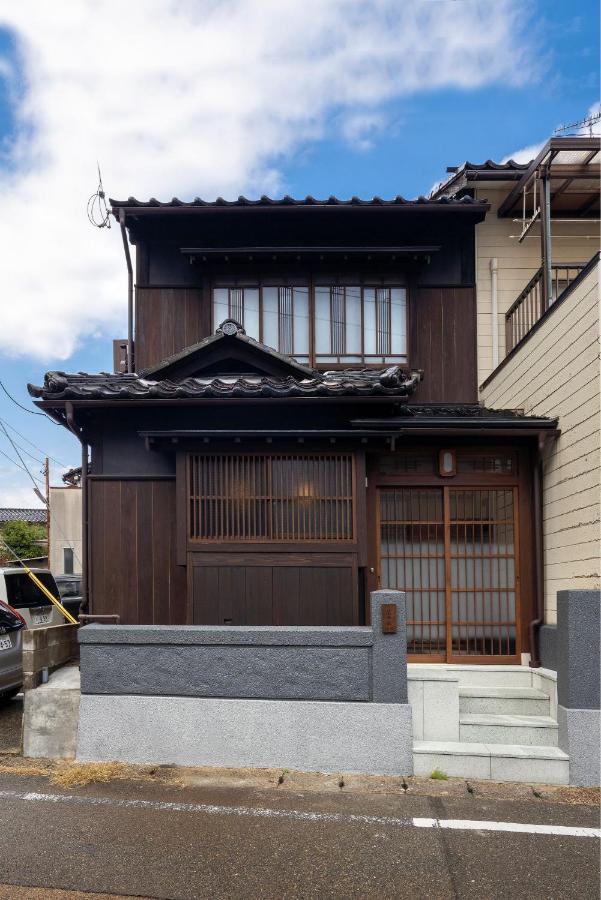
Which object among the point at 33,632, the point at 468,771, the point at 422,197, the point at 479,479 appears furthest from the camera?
the point at 422,197

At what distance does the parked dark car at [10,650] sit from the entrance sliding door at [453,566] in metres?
4.68

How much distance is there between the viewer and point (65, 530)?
24500 millimetres

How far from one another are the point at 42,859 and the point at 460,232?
9.91 m

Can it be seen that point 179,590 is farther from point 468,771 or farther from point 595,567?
point 595,567

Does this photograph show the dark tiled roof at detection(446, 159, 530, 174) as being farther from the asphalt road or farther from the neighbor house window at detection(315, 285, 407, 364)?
the asphalt road

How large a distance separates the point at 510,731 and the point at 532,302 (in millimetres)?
6023

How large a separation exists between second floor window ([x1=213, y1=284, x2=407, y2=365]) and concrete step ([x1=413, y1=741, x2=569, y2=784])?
6.02m

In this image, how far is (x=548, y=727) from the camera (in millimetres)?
6375

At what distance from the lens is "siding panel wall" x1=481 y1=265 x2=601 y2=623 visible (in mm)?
6508

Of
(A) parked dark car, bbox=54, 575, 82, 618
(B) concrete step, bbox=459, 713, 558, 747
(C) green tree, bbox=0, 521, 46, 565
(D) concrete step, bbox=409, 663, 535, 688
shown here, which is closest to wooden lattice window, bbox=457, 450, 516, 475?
(D) concrete step, bbox=409, 663, 535, 688

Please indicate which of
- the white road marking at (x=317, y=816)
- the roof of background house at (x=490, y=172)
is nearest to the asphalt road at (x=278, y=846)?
the white road marking at (x=317, y=816)

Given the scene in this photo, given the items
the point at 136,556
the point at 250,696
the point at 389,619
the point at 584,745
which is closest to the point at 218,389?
the point at 136,556

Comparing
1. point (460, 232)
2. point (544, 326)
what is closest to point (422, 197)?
point (460, 232)

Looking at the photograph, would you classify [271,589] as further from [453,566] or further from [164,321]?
[164,321]
